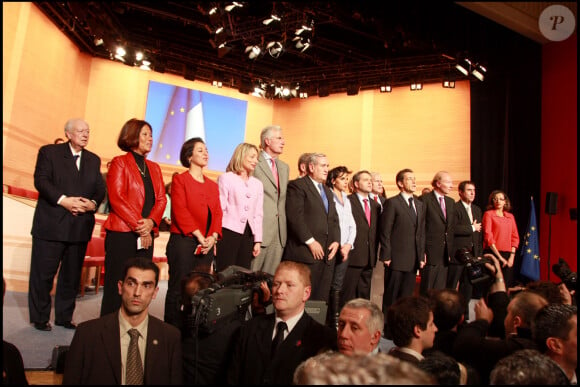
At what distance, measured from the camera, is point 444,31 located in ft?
17.3

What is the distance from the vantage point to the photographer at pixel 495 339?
2070mm

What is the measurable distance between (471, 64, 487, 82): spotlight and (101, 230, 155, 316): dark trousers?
6.02m

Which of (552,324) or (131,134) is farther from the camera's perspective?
(131,134)

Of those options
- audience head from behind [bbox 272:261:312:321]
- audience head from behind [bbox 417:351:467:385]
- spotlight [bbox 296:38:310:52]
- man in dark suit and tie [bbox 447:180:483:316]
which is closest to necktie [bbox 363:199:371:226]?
man in dark suit and tie [bbox 447:180:483:316]

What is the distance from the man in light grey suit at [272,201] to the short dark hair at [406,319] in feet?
5.80

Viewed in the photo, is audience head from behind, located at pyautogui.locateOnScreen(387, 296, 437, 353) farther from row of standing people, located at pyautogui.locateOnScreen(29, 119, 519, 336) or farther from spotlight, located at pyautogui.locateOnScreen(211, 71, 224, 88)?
spotlight, located at pyautogui.locateOnScreen(211, 71, 224, 88)

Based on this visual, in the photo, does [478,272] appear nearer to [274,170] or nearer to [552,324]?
[552,324]

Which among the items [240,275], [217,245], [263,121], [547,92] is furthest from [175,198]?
[263,121]

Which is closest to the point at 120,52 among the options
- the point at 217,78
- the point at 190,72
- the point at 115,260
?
the point at 190,72

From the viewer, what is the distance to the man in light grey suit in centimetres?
386

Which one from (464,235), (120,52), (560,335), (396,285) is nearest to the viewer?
(560,335)

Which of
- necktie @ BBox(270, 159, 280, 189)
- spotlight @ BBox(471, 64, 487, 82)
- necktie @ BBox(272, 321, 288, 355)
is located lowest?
necktie @ BBox(272, 321, 288, 355)

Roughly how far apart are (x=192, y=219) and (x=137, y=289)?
105 cm

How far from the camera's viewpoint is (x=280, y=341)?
216 cm
